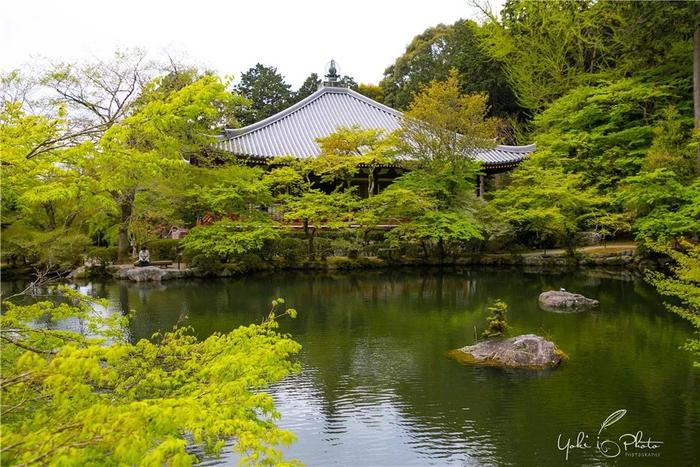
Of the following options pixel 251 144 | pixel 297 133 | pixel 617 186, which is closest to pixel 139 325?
pixel 251 144

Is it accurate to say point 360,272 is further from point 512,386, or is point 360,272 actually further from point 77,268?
point 512,386

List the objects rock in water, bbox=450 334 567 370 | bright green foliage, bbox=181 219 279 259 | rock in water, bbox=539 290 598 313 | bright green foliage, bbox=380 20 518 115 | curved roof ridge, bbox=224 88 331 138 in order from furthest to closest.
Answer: bright green foliage, bbox=380 20 518 115 → curved roof ridge, bbox=224 88 331 138 → bright green foliage, bbox=181 219 279 259 → rock in water, bbox=539 290 598 313 → rock in water, bbox=450 334 567 370

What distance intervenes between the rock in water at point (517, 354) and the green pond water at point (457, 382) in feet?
0.72

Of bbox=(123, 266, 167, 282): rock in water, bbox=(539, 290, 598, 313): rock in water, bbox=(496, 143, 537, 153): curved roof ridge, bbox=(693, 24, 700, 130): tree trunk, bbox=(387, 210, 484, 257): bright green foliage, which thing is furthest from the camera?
bbox=(496, 143, 537, 153): curved roof ridge

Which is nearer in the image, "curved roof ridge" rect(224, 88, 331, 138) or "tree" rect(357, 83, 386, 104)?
"curved roof ridge" rect(224, 88, 331, 138)

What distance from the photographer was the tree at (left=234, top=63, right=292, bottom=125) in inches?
1594

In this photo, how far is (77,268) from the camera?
17234 mm

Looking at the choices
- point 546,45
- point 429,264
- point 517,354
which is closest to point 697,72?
point 546,45

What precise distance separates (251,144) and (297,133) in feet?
9.07

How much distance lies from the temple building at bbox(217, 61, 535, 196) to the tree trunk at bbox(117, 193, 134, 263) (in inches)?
167

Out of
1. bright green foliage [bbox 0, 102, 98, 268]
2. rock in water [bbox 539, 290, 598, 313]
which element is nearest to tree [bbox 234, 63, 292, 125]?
rock in water [bbox 539, 290, 598, 313]

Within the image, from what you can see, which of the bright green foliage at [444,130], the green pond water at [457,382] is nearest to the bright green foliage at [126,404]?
the green pond water at [457,382]
